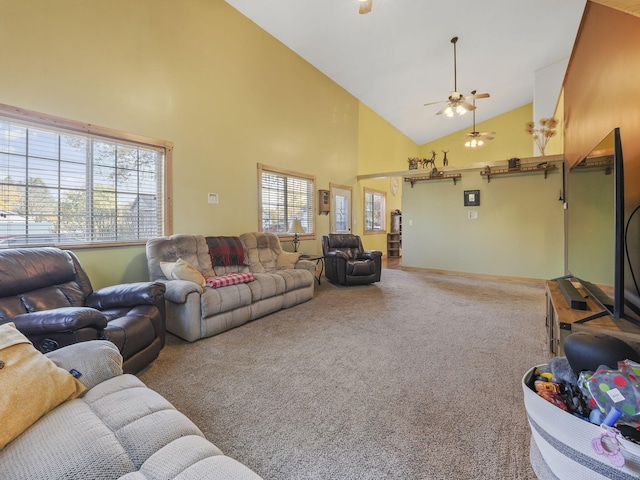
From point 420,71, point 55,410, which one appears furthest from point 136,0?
point 420,71

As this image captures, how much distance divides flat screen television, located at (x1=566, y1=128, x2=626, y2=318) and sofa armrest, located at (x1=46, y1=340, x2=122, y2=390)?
2.52 meters

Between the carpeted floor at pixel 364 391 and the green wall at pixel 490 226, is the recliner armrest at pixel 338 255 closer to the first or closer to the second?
the carpeted floor at pixel 364 391

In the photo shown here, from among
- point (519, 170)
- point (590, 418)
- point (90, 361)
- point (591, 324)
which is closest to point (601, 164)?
point (591, 324)

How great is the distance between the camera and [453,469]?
131cm

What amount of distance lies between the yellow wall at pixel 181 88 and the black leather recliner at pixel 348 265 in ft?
2.11

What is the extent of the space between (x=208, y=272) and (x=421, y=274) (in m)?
4.55

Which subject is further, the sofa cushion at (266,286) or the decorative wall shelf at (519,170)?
→ the decorative wall shelf at (519,170)

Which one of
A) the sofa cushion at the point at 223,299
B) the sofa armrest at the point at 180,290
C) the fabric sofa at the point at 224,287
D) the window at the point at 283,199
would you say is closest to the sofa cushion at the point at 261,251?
the fabric sofa at the point at 224,287

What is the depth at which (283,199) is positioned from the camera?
532 centimetres

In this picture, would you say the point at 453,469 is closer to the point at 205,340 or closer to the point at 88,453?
the point at 88,453

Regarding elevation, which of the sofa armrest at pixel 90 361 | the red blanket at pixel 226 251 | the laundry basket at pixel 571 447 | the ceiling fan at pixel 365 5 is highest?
the ceiling fan at pixel 365 5

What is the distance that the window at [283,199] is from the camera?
16.1 ft

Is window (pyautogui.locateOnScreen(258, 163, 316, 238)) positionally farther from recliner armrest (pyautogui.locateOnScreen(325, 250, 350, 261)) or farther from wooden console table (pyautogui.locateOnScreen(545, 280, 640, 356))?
wooden console table (pyautogui.locateOnScreen(545, 280, 640, 356))

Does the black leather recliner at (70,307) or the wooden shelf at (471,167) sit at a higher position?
the wooden shelf at (471,167)
